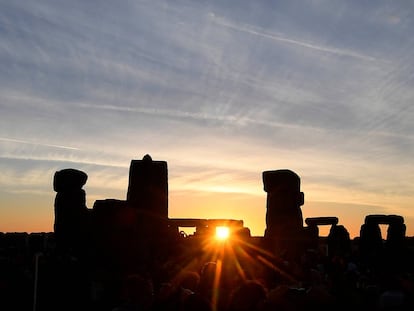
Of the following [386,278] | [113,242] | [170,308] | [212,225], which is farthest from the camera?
[212,225]

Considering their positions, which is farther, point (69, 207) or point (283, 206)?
point (69, 207)

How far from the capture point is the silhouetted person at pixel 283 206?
2317cm

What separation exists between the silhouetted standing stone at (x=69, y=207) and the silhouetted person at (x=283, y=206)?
7674 millimetres

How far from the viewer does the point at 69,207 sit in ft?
79.0

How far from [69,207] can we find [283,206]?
8809mm

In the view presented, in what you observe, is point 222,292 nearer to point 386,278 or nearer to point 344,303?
point 344,303

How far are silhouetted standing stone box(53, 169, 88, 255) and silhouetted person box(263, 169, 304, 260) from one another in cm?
767

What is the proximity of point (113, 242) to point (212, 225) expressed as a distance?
464 inches

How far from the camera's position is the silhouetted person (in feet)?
76.0

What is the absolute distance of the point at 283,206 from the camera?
927 inches

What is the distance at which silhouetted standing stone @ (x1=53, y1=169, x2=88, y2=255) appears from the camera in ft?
77.8

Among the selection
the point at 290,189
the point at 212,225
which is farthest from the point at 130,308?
the point at 212,225

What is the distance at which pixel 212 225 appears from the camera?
1137 inches

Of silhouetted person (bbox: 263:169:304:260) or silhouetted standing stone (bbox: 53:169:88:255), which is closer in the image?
silhouetted person (bbox: 263:169:304:260)
